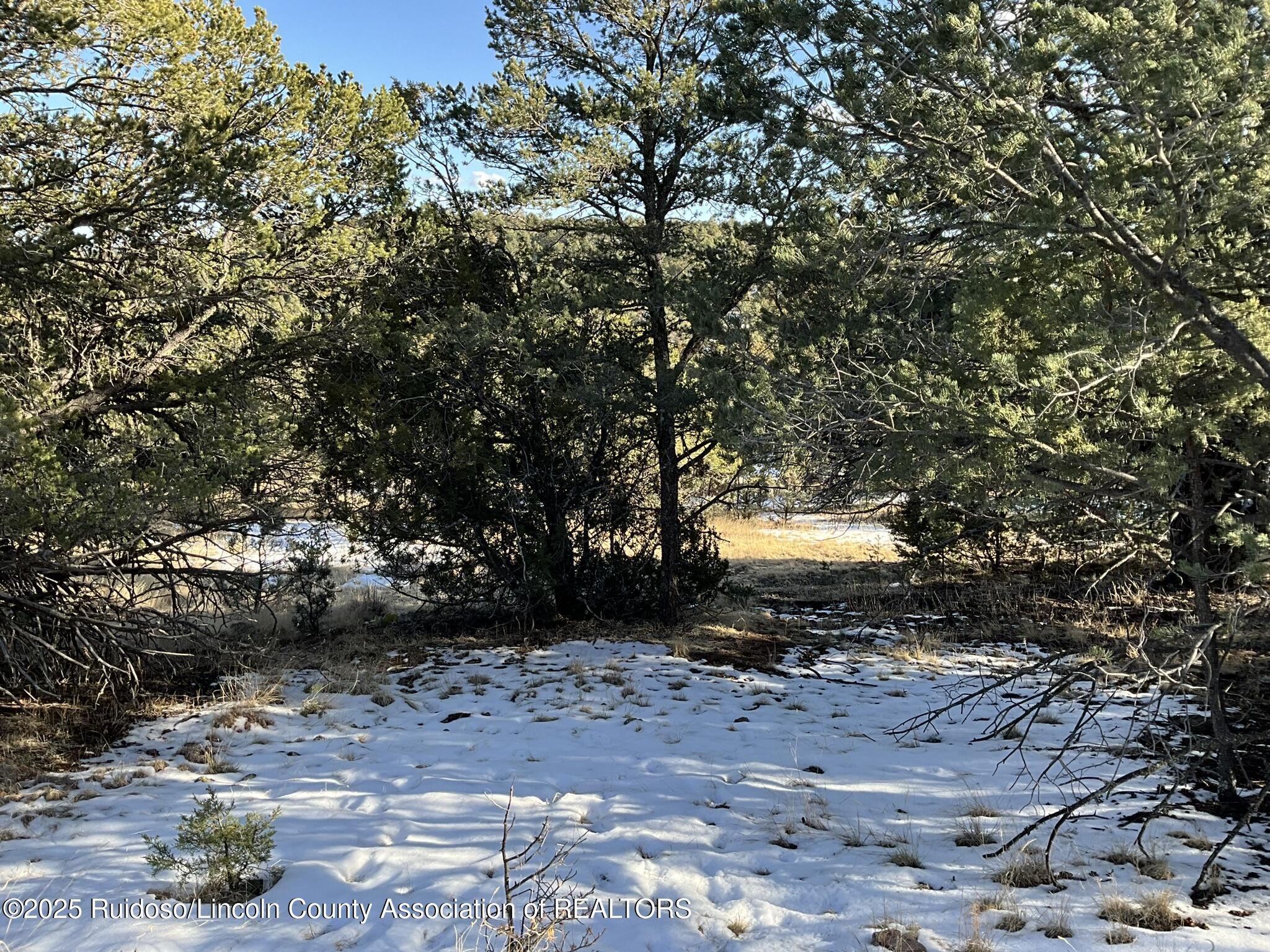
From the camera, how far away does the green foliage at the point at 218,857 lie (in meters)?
3.46

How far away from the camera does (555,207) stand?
7723 millimetres

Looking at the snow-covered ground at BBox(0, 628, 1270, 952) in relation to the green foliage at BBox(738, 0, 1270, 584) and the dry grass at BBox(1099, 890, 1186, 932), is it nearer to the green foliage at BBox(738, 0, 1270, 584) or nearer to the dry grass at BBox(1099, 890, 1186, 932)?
the dry grass at BBox(1099, 890, 1186, 932)

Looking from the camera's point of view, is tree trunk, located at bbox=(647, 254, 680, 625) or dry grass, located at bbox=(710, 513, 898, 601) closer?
tree trunk, located at bbox=(647, 254, 680, 625)

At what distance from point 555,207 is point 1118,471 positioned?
581cm

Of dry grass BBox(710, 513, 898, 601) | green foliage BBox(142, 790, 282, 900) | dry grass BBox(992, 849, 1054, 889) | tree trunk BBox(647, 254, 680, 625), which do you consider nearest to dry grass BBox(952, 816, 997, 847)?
dry grass BBox(992, 849, 1054, 889)

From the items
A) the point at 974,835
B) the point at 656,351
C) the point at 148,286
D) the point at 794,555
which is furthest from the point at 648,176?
the point at 794,555

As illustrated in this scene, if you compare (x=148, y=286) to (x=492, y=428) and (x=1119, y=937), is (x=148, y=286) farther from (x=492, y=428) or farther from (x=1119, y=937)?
(x=1119, y=937)

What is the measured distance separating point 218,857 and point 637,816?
2166mm

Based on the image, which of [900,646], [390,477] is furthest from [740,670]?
[390,477]

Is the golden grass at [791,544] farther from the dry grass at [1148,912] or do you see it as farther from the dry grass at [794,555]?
the dry grass at [1148,912]

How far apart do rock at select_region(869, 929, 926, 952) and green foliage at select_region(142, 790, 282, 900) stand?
286 centimetres

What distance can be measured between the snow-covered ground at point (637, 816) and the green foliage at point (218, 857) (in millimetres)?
136

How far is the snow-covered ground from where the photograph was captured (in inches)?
127

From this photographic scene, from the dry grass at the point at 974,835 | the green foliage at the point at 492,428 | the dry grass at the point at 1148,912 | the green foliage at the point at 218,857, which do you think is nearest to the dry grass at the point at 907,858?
the dry grass at the point at 974,835
